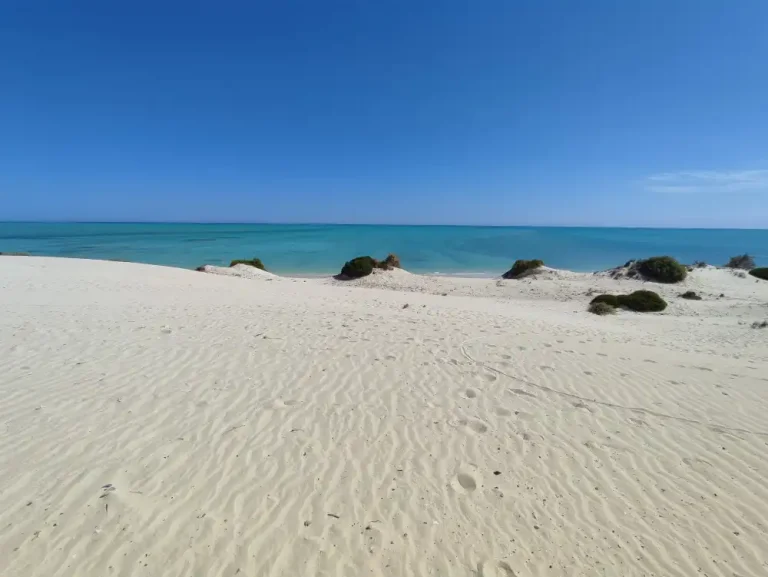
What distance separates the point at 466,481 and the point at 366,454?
1.14 meters

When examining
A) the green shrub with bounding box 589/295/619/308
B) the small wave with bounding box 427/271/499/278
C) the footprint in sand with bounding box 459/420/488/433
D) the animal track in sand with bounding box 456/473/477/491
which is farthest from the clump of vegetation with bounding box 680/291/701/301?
the animal track in sand with bounding box 456/473/477/491

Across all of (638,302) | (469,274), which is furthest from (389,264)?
(638,302)

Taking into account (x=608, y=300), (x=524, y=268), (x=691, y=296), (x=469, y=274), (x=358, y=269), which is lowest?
(x=469, y=274)

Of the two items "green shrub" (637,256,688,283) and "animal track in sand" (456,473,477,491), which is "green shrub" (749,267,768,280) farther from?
"animal track in sand" (456,473,477,491)

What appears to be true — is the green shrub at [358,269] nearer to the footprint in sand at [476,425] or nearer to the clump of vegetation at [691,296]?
the clump of vegetation at [691,296]

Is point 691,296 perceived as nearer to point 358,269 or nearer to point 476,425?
point 358,269

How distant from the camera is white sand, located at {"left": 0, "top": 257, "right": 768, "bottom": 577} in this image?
311 cm

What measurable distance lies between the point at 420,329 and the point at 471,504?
6.37 metres

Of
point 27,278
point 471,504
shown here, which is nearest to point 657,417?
point 471,504

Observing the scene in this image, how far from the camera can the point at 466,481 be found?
3963mm

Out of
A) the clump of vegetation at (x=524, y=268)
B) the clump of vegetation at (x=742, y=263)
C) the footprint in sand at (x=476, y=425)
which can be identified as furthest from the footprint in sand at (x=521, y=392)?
the clump of vegetation at (x=742, y=263)

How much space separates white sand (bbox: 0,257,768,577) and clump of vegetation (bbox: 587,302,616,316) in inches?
299

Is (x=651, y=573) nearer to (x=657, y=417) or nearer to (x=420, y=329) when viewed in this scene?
(x=657, y=417)

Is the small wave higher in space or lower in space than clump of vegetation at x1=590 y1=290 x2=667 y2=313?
lower
